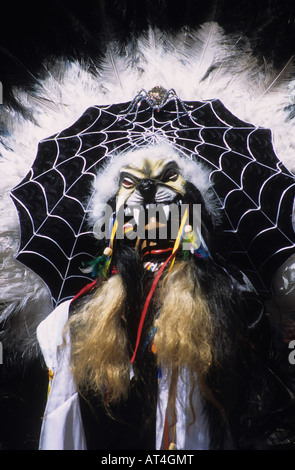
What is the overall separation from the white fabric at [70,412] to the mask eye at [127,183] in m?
0.58

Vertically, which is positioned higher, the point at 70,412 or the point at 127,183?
the point at 127,183

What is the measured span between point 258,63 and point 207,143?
337 millimetres

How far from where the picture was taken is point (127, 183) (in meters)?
1.54

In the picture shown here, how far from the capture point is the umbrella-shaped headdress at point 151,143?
1499 millimetres

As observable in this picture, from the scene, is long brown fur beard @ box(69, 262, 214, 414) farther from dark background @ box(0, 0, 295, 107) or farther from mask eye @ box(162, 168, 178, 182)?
dark background @ box(0, 0, 295, 107)

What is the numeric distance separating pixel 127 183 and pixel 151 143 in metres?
0.19

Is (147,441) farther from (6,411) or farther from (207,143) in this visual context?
(207,143)

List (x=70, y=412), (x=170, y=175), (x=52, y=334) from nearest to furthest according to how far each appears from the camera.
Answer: (x=70, y=412)
(x=52, y=334)
(x=170, y=175)

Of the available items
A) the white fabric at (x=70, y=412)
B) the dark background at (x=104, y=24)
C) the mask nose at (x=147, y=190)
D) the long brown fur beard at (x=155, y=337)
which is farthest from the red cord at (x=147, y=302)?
the dark background at (x=104, y=24)

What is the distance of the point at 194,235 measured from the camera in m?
1.46

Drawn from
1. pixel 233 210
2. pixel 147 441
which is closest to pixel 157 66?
pixel 233 210

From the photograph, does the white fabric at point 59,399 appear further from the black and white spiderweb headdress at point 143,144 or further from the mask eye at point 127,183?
the mask eye at point 127,183

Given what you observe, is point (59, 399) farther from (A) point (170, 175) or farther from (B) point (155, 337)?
(A) point (170, 175)

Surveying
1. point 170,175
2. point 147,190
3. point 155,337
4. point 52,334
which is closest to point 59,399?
point 52,334
